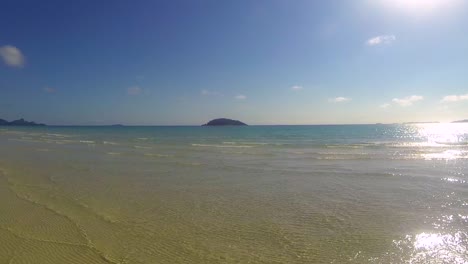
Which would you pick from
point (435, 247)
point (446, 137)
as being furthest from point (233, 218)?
point (446, 137)

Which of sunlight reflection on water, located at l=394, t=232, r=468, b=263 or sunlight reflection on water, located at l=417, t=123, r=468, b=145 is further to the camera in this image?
sunlight reflection on water, located at l=417, t=123, r=468, b=145

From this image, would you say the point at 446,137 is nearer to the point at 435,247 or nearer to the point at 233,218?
the point at 435,247

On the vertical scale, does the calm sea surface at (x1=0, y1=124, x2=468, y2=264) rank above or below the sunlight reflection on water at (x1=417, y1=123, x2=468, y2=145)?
below

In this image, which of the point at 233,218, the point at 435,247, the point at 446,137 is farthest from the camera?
the point at 446,137

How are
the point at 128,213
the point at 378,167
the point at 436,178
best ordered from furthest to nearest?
the point at 378,167 < the point at 436,178 < the point at 128,213

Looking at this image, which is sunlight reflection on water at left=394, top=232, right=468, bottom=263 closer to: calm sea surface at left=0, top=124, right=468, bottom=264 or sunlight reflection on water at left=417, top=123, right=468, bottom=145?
calm sea surface at left=0, top=124, right=468, bottom=264

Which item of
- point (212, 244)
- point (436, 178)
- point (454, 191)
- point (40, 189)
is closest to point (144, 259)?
point (212, 244)

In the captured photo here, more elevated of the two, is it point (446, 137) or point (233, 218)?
point (446, 137)

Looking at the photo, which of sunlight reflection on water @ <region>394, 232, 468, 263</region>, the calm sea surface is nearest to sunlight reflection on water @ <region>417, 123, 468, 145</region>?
the calm sea surface

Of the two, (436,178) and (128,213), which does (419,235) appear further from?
(436,178)

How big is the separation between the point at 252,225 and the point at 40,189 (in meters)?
9.09

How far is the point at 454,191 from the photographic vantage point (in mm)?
12992

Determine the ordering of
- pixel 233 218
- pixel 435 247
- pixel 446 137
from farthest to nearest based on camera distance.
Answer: pixel 446 137 → pixel 233 218 → pixel 435 247

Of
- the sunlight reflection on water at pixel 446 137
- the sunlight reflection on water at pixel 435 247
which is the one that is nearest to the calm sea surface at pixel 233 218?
the sunlight reflection on water at pixel 435 247
